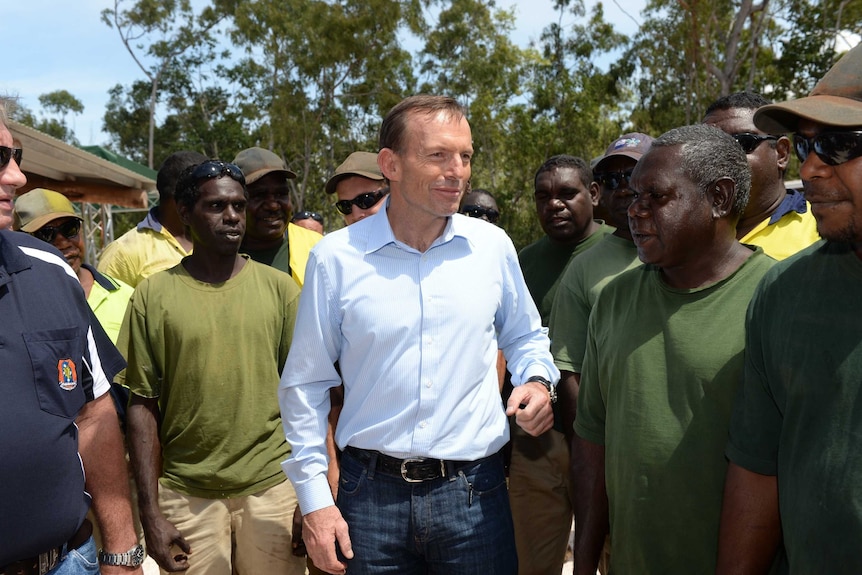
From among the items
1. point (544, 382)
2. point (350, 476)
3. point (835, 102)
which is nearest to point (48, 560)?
point (350, 476)

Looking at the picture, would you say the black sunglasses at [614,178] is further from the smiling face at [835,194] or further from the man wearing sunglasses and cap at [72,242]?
the man wearing sunglasses and cap at [72,242]

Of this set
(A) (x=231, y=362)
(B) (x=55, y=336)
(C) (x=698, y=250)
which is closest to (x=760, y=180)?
(C) (x=698, y=250)

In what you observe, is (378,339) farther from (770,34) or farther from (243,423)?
(770,34)

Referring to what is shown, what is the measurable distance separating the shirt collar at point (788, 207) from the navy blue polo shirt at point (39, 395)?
281 cm

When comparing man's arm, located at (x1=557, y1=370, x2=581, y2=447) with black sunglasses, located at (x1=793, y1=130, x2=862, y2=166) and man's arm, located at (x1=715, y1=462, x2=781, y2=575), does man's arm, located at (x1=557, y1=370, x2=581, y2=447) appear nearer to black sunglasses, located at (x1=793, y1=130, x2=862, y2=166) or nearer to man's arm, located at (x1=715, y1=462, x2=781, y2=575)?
man's arm, located at (x1=715, y1=462, x2=781, y2=575)

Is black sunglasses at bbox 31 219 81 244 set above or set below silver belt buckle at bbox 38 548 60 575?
above

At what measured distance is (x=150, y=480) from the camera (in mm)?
3520

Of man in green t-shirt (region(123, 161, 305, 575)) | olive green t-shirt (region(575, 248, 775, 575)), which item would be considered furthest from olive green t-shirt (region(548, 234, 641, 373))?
man in green t-shirt (region(123, 161, 305, 575))

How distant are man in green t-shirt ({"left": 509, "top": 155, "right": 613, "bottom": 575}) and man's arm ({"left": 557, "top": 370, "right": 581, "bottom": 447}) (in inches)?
12.8

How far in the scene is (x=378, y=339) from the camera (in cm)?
266

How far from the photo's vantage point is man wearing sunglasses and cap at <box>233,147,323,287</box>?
470 cm

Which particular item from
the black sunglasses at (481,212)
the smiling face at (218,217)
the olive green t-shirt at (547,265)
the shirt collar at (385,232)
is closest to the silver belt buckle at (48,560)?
the shirt collar at (385,232)

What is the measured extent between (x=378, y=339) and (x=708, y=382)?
1100mm

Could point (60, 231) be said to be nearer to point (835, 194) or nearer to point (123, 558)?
point (123, 558)
